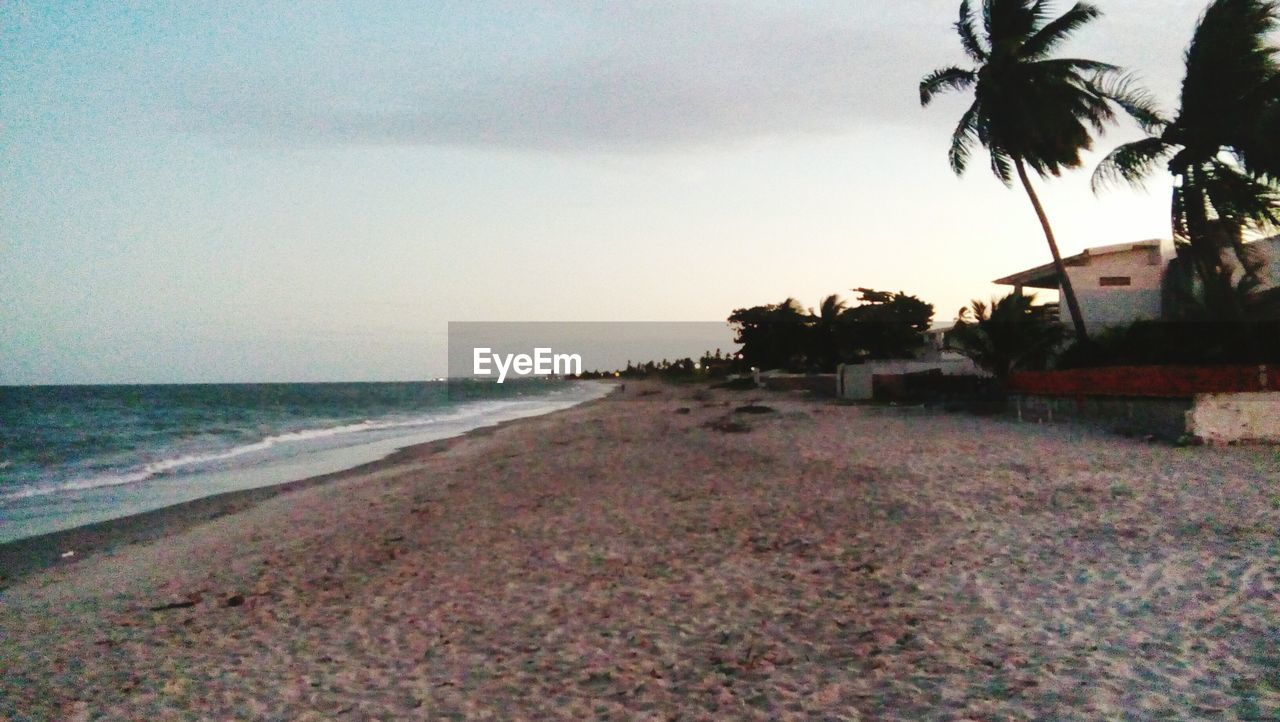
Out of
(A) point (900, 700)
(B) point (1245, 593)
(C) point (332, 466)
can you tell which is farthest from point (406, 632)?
(C) point (332, 466)

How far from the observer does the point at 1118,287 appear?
83.6 feet

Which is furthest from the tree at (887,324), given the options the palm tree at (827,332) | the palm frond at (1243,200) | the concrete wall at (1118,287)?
the palm frond at (1243,200)

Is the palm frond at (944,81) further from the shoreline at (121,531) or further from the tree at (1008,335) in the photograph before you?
the shoreline at (121,531)

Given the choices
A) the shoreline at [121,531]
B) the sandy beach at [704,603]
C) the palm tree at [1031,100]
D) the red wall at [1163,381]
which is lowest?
the shoreline at [121,531]

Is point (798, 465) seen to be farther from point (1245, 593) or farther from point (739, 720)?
point (739, 720)

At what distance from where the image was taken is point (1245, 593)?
5.57 meters

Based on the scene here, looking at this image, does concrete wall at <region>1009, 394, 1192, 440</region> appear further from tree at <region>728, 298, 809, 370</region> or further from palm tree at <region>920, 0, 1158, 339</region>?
tree at <region>728, 298, 809, 370</region>

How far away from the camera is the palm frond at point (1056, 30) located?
864 inches

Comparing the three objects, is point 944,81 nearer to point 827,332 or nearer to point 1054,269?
point 1054,269

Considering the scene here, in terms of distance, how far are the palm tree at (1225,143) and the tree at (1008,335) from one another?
3.97m

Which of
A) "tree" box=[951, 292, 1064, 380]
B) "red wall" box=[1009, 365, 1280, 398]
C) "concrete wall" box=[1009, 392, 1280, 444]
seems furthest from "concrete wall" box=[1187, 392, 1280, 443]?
"tree" box=[951, 292, 1064, 380]

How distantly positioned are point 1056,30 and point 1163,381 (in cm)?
1224

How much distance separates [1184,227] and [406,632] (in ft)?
67.9

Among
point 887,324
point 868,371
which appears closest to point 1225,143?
point 868,371
